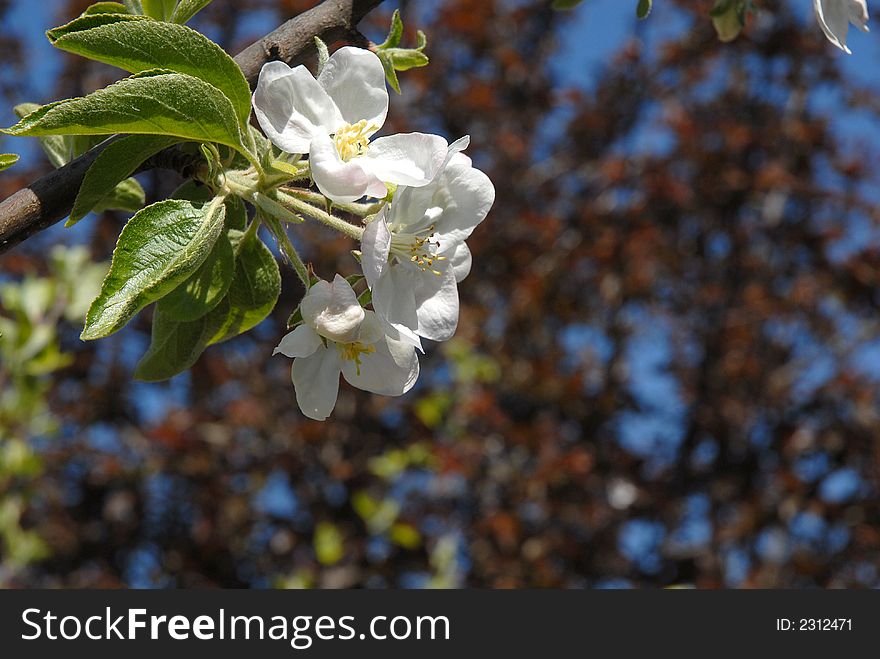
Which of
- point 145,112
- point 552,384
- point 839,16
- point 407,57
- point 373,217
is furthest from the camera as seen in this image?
point 552,384

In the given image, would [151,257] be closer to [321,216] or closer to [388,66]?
[321,216]

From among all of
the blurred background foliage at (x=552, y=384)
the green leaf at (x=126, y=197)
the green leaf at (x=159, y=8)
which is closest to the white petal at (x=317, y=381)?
the green leaf at (x=126, y=197)

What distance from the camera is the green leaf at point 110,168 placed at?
0.62 m

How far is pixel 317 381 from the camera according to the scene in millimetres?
788

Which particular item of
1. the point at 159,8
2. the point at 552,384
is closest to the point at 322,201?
the point at 159,8

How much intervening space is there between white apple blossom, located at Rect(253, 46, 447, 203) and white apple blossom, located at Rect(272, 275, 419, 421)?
9 centimetres

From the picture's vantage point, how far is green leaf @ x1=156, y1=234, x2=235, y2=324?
706 mm

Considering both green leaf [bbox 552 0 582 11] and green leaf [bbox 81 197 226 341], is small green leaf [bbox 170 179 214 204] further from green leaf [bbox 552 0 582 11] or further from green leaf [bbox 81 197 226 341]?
green leaf [bbox 552 0 582 11]

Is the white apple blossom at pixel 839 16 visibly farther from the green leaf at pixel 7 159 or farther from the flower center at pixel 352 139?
the green leaf at pixel 7 159

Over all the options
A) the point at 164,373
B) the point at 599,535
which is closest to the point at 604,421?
the point at 599,535

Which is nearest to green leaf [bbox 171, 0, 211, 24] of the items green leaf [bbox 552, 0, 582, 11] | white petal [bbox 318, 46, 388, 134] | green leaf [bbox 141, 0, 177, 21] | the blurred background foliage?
green leaf [bbox 141, 0, 177, 21]

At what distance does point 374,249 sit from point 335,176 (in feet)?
0.19

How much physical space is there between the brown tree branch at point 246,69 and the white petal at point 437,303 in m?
0.21

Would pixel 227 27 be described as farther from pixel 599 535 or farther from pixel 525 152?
pixel 599 535
